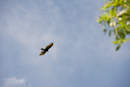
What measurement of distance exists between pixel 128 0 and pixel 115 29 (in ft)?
3.23

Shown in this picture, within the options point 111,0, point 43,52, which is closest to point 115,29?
point 111,0

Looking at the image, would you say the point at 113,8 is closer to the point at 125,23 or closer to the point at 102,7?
the point at 102,7

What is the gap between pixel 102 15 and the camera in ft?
13.1

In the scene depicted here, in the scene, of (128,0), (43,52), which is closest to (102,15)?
Result: (128,0)

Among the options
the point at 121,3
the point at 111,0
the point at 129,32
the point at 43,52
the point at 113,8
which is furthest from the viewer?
the point at 43,52

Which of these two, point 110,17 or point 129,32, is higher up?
point 110,17

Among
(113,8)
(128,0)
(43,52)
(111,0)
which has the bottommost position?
(128,0)

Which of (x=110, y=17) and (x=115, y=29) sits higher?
(x=110, y=17)

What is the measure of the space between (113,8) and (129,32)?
1025mm

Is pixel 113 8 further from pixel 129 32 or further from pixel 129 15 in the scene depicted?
pixel 129 32

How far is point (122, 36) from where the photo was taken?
3.66 meters

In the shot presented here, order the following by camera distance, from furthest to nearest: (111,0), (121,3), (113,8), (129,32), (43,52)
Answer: (43,52)
(111,0)
(113,8)
(121,3)
(129,32)

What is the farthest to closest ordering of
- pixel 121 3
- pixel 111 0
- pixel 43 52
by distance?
1. pixel 43 52
2. pixel 111 0
3. pixel 121 3

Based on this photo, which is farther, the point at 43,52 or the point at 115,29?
the point at 43,52
